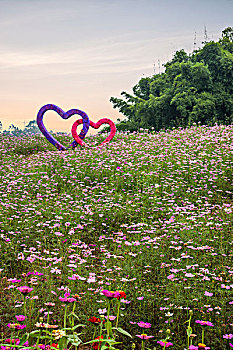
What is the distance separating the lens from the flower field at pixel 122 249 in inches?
112

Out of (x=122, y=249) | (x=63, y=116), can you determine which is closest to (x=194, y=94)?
(x=63, y=116)

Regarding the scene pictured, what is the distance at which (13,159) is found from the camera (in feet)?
36.2

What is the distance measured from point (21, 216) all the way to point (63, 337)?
13.5 ft

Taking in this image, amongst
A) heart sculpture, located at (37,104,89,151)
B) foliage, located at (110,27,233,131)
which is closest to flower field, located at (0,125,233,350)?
heart sculpture, located at (37,104,89,151)

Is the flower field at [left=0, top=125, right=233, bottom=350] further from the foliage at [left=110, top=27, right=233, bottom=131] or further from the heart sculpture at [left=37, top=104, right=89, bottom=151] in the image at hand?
the foliage at [left=110, top=27, right=233, bottom=131]

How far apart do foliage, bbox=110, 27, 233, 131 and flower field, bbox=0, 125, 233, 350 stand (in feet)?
24.6

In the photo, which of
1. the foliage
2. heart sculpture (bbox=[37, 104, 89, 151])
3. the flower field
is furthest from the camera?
the foliage

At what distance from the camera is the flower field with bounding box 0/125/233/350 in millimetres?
2857

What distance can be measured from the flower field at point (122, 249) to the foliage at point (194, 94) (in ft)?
24.6

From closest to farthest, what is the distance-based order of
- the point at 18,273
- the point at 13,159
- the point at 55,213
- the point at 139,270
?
the point at 139,270 < the point at 18,273 < the point at 55,213 < the point at 13,159

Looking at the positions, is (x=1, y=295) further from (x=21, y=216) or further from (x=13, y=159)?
(x=13, y=159)

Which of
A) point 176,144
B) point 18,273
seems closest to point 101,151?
point 176,144

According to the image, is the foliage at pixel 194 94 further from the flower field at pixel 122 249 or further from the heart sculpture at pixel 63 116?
the flower field at pixel 122 249

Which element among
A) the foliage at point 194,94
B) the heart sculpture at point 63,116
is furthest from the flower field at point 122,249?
the foliage at point 194,94
